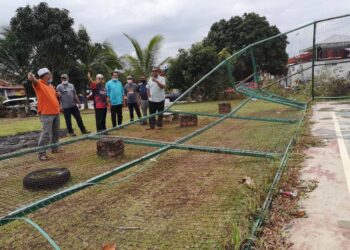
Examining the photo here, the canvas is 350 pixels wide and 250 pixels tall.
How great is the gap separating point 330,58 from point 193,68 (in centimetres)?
1053

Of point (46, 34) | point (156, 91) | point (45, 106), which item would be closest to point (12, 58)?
point (46, 34)

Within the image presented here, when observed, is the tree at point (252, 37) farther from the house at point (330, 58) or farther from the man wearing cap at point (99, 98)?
the man wearing cap at point (99, 98)

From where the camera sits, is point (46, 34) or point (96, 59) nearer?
point (46, 34)

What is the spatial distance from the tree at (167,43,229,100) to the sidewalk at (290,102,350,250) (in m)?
13.6

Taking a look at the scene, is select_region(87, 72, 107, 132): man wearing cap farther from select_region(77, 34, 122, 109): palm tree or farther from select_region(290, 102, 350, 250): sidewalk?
select_region(77, 34, 122, 109): palm tree

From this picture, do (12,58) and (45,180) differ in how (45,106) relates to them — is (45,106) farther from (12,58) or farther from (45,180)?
(12,58)

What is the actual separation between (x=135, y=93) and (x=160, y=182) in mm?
5388

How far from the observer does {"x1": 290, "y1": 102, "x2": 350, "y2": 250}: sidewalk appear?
7.51ft

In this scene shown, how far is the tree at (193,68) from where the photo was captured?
18.9m

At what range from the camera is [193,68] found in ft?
64.6

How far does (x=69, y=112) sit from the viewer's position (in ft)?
25.1

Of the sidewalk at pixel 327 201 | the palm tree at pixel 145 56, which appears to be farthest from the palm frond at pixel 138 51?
the sidewalk at pixel 327 201

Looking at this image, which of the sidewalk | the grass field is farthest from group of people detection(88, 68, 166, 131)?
the sidewalk

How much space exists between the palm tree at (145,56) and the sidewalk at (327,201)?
13.8 m
